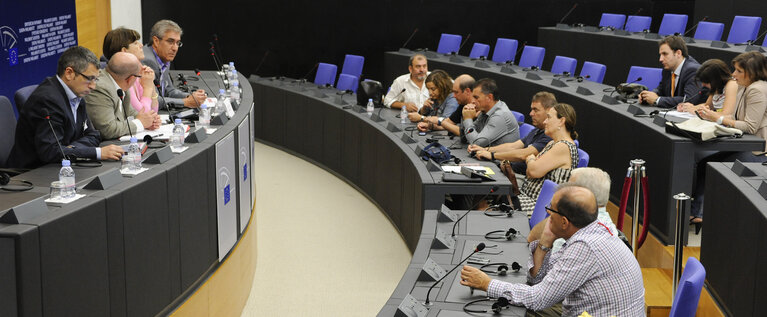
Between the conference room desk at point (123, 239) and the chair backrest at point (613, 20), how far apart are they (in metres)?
7.89

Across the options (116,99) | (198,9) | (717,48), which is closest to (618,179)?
(717,48)

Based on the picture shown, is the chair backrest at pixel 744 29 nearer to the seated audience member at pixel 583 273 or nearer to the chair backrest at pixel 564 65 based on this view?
the chair backrest at pixel 564 65

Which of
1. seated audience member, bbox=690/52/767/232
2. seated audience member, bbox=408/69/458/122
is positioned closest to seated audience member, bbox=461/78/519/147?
seated audience member, bbox=408/69/458/122

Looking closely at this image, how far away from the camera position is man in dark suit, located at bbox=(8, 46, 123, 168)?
371cm

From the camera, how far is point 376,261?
5984 mm

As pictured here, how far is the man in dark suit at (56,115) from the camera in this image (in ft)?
12.2

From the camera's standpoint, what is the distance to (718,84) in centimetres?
604

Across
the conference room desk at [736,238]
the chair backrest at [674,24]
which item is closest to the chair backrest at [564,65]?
the chair backrest at [674,24]

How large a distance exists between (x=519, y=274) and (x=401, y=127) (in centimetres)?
354

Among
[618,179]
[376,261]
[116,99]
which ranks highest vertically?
[116,99]

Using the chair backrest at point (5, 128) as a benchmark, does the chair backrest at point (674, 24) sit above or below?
above

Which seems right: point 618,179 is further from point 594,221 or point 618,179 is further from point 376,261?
point 594,221

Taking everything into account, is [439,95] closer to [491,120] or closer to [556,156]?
[491,120]

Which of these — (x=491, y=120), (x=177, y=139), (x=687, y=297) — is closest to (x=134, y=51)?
(x=177, y=139)
